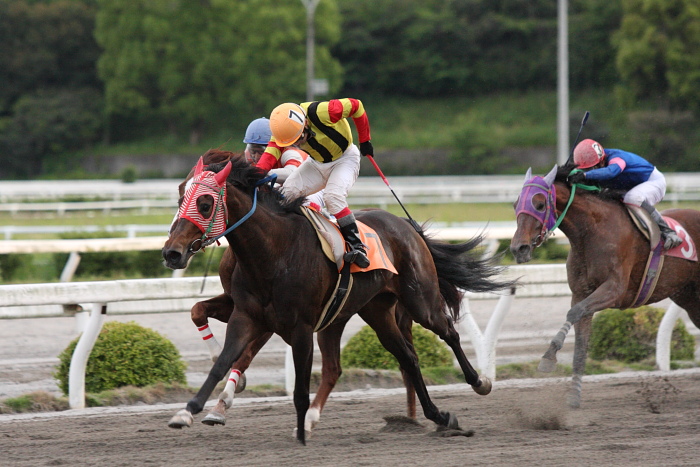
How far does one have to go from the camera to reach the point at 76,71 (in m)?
43.3

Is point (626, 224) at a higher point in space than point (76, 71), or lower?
higher

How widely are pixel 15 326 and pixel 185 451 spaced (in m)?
4.93

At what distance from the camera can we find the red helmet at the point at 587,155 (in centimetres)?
641

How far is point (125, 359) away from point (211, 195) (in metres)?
2.15

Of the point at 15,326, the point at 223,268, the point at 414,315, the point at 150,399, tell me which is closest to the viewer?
the point at 223,268

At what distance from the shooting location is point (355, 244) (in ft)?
16.4

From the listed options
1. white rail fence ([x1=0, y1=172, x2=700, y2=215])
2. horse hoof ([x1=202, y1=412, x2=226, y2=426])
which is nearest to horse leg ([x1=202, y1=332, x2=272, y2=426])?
horse hoof ([x1=202, y1=412, x2=226, y2=426])

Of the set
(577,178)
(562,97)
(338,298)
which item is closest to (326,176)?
(338,298)

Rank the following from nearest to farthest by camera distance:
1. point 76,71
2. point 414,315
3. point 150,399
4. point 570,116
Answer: point 414,315
point 150,399
point 570,116
point 76,71

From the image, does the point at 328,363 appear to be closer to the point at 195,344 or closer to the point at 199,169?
the point at 199,169

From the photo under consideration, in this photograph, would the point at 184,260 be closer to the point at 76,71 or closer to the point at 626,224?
the point at 626,224

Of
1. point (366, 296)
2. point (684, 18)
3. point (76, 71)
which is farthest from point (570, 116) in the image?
point (366, 296)

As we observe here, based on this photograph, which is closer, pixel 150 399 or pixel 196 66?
pixel 150 399

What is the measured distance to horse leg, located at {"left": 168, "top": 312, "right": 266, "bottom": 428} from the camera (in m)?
4.23
